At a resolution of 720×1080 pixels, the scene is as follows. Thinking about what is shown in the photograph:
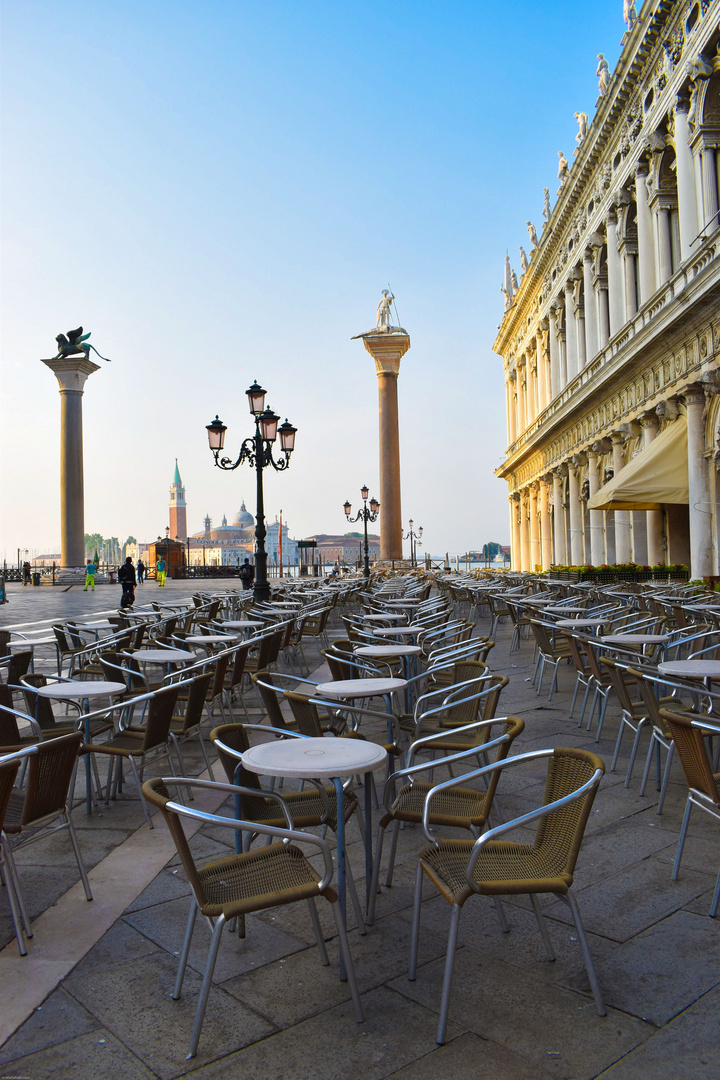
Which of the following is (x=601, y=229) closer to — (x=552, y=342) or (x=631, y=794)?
(x=552, y=342)

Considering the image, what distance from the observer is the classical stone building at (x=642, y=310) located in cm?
1614

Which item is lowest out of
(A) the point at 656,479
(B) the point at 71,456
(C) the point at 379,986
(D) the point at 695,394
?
(C) the point at 379,986

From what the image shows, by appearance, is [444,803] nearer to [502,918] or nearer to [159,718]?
[502,918]

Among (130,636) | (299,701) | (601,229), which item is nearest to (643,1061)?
(299,701)

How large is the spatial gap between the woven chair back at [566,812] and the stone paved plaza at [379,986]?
38 centimetres

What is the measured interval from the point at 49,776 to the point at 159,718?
4.10 feet

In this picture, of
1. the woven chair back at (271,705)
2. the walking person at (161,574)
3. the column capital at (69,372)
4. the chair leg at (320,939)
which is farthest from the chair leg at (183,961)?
the column capital at (69,372)

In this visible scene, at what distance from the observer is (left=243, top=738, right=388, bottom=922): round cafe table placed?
2.71m

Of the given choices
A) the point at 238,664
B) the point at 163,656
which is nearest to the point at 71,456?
the point at 238,664

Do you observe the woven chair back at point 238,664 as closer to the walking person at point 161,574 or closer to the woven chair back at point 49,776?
the woven chair back at point 49,776

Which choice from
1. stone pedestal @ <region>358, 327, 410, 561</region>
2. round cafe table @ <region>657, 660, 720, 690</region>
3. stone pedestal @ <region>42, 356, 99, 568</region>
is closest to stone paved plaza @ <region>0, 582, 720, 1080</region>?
round cafe table @ <region>657, 660, 720, 690</region>

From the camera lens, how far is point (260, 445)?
44.9 ft

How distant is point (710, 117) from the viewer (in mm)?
16469

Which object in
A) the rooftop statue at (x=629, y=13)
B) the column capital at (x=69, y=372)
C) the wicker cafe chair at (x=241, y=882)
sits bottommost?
the wicker cafe chair at (x=241, y=882)
